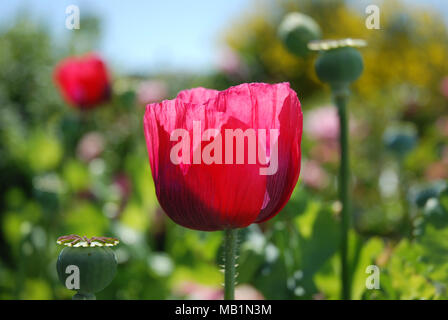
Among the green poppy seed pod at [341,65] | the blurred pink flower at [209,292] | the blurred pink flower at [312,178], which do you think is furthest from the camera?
the blurred pink flower at [312,178]

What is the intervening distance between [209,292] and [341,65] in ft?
1.60

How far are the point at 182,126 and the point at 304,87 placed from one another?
569 centimetres

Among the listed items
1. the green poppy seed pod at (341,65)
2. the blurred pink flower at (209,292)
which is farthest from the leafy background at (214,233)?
the green poppy seed pod at (341,65)

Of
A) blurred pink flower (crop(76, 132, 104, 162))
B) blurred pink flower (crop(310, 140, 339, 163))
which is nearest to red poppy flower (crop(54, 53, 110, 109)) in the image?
blurred pink flower (crop(76, 132, 104, 162))

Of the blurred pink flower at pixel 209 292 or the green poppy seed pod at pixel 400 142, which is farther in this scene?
the green poppy seed pod at pixel 400 142

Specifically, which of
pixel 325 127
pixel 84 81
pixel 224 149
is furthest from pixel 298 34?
pixel 325 127

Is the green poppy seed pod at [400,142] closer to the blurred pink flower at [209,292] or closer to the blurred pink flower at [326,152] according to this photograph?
the blurred pink flower at [209,292]

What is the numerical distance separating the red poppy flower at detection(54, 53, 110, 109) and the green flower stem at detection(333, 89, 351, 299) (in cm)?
88

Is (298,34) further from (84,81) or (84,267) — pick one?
(84,81)

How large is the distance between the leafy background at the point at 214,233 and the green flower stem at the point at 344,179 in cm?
3

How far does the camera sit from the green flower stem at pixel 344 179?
493mm

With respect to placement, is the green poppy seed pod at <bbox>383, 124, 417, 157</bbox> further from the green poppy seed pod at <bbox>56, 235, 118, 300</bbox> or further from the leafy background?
the green poppy seed pod at <bbox>56, 235, 118, 300</bbox>

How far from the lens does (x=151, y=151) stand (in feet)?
1.23

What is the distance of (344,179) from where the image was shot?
19.5 inches
